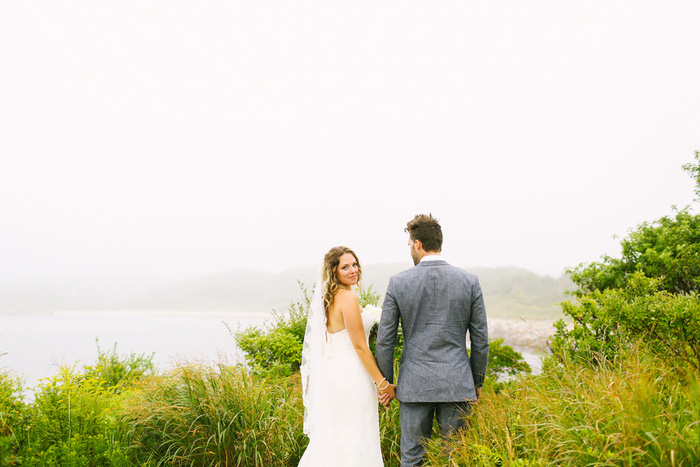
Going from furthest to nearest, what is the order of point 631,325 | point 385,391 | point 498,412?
point 631,325, point 385,391, point 498,412

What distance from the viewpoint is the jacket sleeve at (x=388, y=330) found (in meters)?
3.87

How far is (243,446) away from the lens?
4293 millimetres

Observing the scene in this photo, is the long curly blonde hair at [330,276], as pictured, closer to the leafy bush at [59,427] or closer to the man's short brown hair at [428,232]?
the man's short brown hair at [428,232]

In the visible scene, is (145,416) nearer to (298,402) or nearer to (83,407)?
(83,407)

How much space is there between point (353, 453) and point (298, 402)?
118 centimetres

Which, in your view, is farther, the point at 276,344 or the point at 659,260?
the point at 659,260

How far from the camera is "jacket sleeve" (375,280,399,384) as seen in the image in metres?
3.87

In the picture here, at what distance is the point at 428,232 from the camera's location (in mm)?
3871

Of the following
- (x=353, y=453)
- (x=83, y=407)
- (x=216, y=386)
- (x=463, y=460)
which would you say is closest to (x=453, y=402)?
(x=463, y=460)

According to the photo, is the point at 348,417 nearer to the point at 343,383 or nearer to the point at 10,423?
the point at 343,383

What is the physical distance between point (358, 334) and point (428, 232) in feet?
3.63

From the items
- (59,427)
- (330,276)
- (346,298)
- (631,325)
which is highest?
(330,276)

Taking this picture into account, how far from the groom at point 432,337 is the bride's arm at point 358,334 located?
0.74 feet

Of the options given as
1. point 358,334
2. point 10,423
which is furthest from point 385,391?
point 10,423
